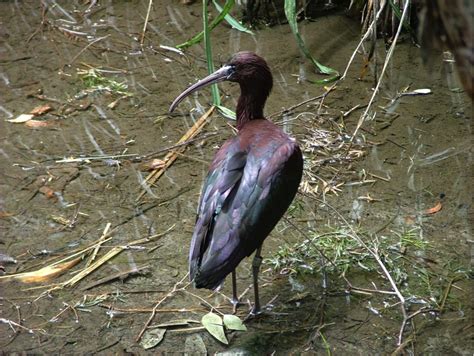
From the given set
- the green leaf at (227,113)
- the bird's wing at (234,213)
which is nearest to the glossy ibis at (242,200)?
the bird's wing at (234,213)

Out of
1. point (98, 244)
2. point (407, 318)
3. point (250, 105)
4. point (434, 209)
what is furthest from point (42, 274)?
point (434, 209)

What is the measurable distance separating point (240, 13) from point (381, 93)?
148 centimetres

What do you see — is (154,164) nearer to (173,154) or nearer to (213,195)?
(173,154)

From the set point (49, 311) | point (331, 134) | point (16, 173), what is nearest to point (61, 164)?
point (16, 173)

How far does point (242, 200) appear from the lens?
354 cm

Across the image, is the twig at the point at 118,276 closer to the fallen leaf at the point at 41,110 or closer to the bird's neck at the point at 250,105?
the bird's neck at the point at 250,105

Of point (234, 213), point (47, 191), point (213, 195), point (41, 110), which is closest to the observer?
point (234, 213)

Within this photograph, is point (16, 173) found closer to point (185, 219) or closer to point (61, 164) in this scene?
point (61, 164)

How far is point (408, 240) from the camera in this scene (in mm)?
4160

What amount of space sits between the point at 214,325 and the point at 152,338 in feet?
0.97

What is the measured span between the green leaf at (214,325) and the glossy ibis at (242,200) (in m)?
0.17

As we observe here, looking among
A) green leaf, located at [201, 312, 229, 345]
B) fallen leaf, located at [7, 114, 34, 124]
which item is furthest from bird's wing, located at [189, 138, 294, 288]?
fallen leaf, located at [7, 114, 34, 124]

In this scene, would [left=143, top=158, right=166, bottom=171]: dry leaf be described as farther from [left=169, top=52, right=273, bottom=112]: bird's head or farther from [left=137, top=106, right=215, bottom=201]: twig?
[left=169, top=52, right=273, bottom=112]: bird's head

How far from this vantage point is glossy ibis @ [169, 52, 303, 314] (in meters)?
3.43
